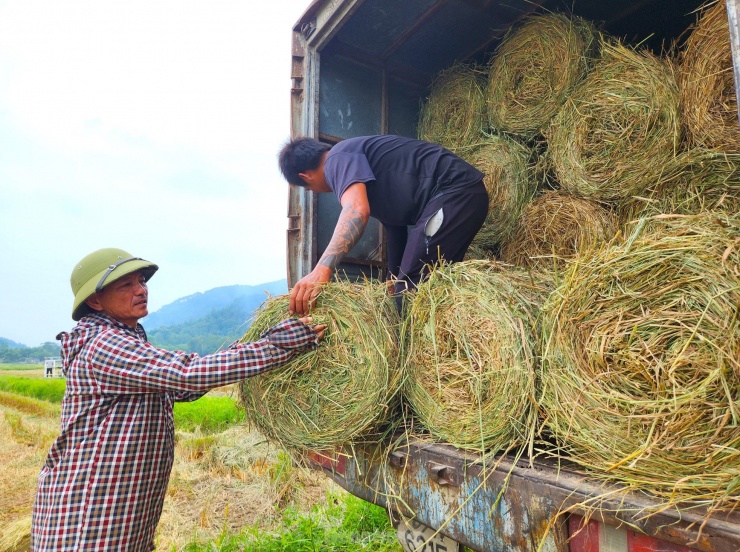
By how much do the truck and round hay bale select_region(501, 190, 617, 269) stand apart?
3.44ft

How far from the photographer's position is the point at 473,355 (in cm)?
198

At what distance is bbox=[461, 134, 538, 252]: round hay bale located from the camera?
369 cm

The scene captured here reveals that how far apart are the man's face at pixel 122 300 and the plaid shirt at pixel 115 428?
14 cm

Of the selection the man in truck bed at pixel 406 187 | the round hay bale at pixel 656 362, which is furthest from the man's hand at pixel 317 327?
the round hay bale at pixel 656 362

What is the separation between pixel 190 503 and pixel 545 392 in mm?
4351

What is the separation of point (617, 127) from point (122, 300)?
285 cm

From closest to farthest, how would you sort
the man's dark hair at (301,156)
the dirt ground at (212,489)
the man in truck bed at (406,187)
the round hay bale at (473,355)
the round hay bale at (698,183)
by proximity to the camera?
1. the round hay bale at (473,355)
2. the round hay bale at (698,183)
3. the man in truck bed at (406,187)
4. the man's dark hair at (301,156)
5. the dirt ground at (212,489)

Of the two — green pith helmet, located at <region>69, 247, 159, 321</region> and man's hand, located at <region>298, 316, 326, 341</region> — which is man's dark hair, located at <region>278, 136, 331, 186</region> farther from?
man's hand, located at <region>298, 316, 326, 341</region>

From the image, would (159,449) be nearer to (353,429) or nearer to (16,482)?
(353,429)

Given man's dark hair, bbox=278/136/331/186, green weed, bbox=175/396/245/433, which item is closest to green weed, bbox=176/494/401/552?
man's dark hair, bbox=278/136/331/186

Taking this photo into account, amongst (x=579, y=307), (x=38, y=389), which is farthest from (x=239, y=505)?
(x=38, y=389)

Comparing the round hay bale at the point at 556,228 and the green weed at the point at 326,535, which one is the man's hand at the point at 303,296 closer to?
the round hay bale at the point at 556,228

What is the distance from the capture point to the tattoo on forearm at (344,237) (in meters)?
2.49

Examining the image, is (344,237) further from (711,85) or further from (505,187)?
(711,85)
